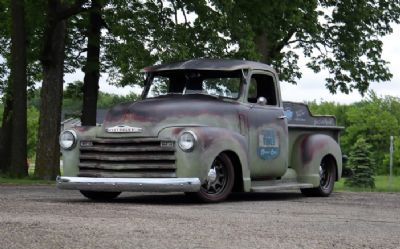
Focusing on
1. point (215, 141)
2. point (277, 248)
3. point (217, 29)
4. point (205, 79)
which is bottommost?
point (277, 248)

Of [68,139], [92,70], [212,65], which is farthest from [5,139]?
[68,139]

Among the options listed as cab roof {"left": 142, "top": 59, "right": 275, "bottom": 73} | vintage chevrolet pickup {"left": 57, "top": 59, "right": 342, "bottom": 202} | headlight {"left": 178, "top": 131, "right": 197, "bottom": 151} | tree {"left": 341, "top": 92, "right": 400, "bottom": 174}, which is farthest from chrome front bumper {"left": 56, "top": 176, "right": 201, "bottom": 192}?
tree {"left": 341, "top": 92, "right": 400, "bottom": 174}

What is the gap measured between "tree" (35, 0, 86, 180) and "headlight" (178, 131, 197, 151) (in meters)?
12.3

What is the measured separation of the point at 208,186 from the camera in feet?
38.1

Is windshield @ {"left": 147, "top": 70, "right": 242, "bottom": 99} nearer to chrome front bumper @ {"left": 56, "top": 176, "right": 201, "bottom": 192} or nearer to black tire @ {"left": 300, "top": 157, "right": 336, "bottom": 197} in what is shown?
chrome front bumper @ {"left": 56, "top": 176, "right": 201, "bottom": 192}

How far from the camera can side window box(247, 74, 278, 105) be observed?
13133 mm

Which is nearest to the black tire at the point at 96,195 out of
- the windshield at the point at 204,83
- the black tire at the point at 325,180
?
the windshield at the point at 204,83

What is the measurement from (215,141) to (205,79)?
5.41 ft

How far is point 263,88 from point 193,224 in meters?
5.25

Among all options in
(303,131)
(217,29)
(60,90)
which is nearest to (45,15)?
(60,90)

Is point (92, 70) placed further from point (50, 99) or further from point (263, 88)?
point (263, 88)

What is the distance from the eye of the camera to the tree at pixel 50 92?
23000 millimetres

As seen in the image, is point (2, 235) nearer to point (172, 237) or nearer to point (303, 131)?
point (172, 237)

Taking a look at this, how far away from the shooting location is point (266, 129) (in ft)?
41.7
